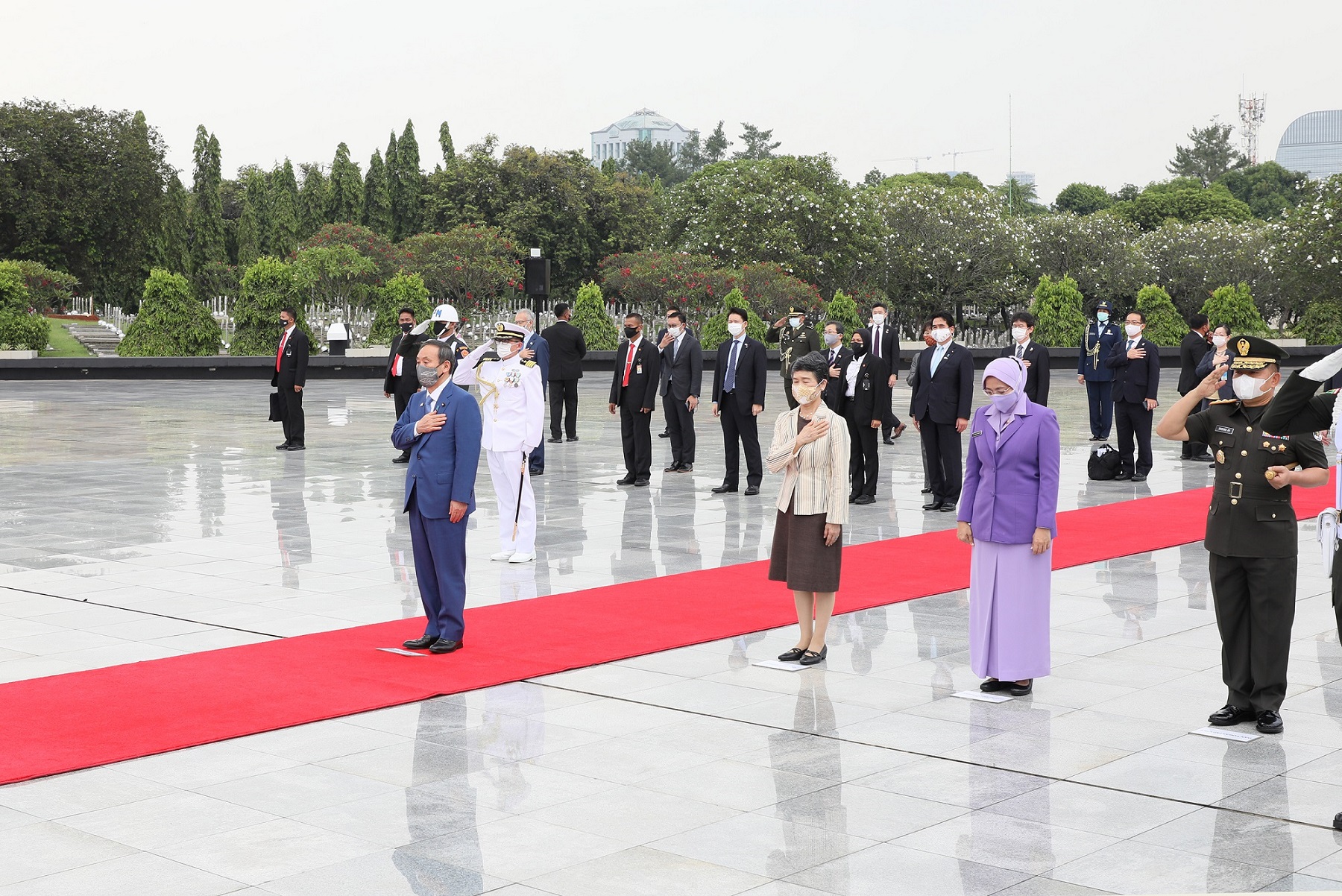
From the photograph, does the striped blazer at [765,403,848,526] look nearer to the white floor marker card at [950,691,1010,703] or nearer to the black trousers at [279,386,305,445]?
the white floor marker card at [950,691,1010,703]

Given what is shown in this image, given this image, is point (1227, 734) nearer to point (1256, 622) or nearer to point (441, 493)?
point (1256, 622)

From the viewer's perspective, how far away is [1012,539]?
6734mm

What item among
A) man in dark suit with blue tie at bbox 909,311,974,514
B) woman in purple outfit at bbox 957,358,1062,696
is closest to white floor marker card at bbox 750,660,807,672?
woman in purple outfit at bbox 957,358,1062,696

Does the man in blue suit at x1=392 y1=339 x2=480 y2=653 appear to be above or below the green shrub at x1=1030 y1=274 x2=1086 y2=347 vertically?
below

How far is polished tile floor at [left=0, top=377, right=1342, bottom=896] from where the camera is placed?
4570 mm

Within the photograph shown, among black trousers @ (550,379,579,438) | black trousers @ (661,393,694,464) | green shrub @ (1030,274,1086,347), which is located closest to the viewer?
black trousers @ (661,393,694,464)

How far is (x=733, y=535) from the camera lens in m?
11.7

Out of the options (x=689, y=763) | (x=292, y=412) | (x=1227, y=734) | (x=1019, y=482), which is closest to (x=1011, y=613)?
(x=1019, y=482)

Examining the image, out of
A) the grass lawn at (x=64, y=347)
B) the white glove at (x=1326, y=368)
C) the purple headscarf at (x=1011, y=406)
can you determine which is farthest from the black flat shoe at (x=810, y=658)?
the grass lawn at (x=64, y=347)

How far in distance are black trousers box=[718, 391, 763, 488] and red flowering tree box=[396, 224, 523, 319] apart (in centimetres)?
2515

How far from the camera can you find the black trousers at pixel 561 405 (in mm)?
19266

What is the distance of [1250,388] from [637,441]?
941 cm

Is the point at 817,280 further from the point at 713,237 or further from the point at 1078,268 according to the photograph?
the point at 1078,268

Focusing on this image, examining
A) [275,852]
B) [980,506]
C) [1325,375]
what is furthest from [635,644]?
[1325,375]
